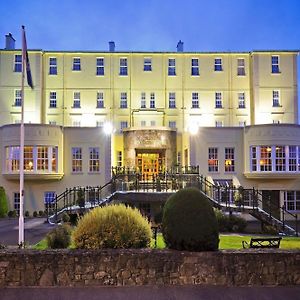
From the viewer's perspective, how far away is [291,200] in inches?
1315

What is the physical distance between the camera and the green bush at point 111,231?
11.8 metres

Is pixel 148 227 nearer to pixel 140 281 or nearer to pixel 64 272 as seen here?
pixel 140 281

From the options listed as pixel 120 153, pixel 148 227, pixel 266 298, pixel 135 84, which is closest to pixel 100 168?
pixel 120 153

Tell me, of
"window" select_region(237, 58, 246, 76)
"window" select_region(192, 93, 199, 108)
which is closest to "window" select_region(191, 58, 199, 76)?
"window" select_region(192, 93, 199, 108)

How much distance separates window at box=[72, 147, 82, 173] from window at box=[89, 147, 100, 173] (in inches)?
31.4

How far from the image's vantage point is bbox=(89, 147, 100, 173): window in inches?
1312

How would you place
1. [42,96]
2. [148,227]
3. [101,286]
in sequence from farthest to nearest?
[42,96], [148,227], [101,286]

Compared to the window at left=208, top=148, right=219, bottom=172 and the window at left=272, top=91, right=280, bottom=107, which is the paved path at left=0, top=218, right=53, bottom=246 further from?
the window at left=272, top=91, right=280, bottom=107

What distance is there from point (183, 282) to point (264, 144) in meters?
22.5

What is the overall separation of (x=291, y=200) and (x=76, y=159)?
16.7 meters

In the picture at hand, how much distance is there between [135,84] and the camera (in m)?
40.5

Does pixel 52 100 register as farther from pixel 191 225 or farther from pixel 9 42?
pixel 191 225

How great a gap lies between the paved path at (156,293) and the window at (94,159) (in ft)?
74.9

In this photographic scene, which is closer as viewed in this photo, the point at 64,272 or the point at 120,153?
the point at 64,272
